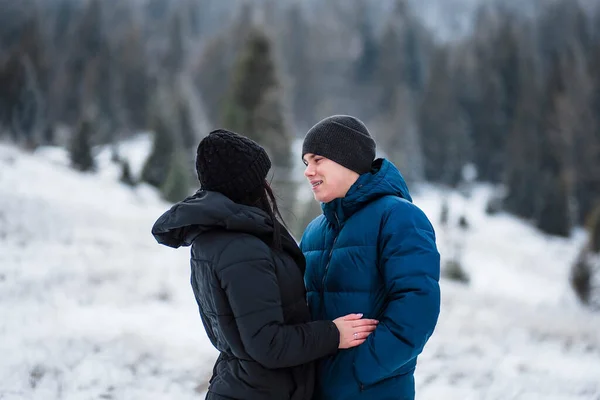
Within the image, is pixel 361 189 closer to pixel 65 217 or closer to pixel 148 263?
pixel 148 263

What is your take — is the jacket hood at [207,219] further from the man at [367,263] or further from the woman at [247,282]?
the man at [367,263]

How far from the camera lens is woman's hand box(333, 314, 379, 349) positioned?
2.31 m

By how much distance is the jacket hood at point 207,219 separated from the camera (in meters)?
2.13

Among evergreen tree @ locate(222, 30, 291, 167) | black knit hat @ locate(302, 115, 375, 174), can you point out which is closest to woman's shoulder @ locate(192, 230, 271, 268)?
black knit hat @ locate(302, 115, 375, 174)

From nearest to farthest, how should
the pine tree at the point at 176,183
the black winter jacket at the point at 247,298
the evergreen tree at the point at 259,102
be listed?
the black winter jacket at the point at 247,298
the evergreen tree at the point at 259,102
the pine tree at the point at 176,183

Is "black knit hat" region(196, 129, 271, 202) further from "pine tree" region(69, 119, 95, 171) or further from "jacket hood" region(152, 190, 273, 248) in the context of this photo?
"pine tree" region(69, 119, 95, 171)

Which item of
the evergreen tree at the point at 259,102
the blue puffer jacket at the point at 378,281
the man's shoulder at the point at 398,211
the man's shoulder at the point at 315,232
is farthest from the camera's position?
the evergreen tree at the point at 259,102

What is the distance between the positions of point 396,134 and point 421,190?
5.54 metres

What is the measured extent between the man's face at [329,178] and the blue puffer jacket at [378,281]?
2.2 inches

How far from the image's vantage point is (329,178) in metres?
2.59

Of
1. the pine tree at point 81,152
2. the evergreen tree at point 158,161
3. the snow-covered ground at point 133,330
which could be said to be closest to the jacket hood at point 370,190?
the snow-covered ground at point 133,330

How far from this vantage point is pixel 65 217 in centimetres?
1312

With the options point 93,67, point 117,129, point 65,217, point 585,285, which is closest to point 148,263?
point 65,217

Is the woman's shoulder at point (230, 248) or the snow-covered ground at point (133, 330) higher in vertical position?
the snow-covered ground at point (133, 330)
